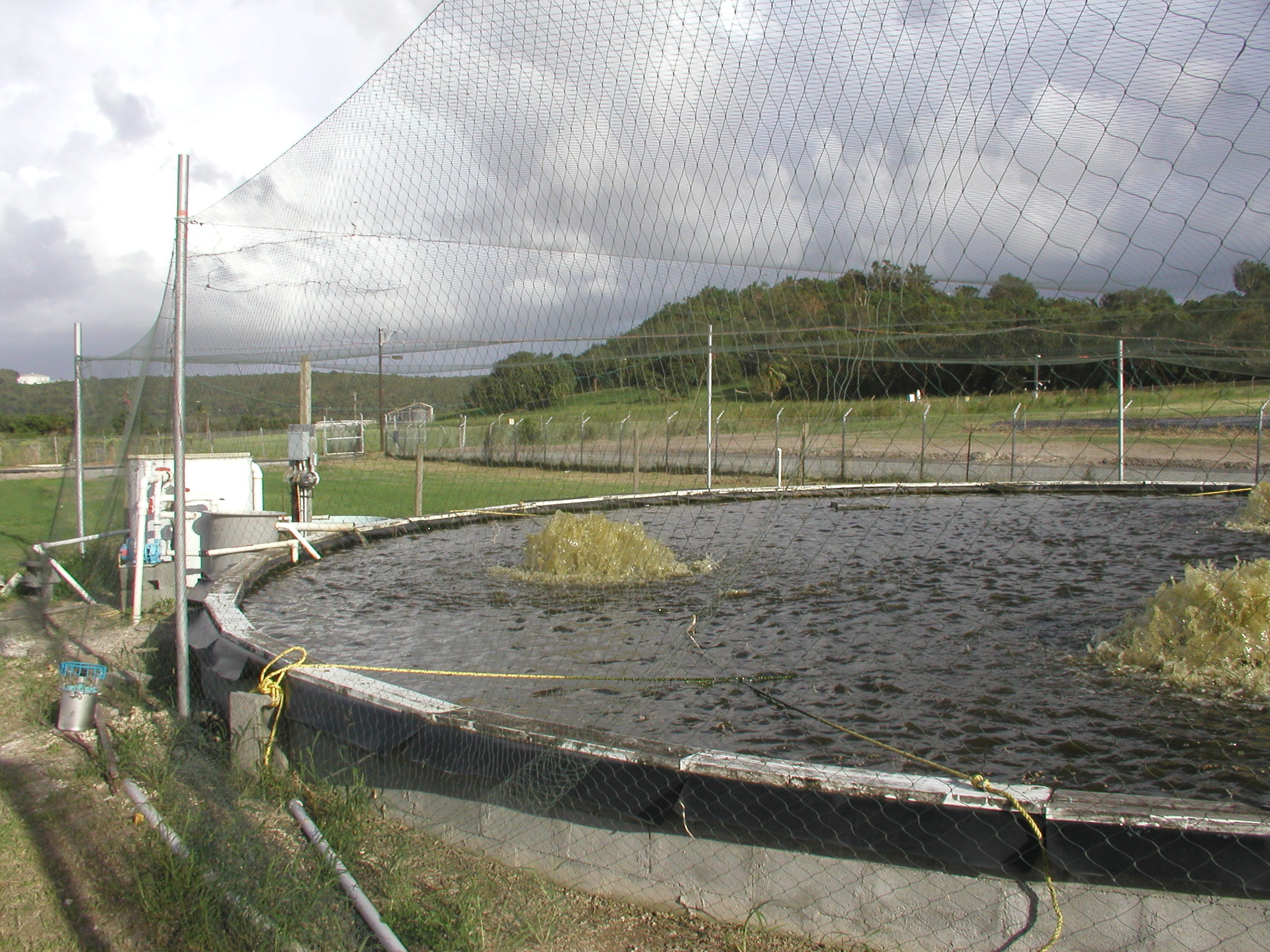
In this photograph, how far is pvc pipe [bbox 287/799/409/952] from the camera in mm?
2146

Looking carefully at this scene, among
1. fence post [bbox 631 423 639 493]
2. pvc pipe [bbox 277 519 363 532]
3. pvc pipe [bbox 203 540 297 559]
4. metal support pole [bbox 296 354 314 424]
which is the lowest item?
pvc pipe [bbox 203 540 297 559]

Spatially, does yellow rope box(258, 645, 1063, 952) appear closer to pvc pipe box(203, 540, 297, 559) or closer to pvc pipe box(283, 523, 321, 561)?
pvc pipe box(203, 540, 297, 559)

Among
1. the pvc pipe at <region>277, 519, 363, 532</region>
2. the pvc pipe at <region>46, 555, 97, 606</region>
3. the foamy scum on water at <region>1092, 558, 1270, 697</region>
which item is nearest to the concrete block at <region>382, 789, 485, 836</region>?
the foamy scum on water at <region>1092, 558, 1270, 697</region>

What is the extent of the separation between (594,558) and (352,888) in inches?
156

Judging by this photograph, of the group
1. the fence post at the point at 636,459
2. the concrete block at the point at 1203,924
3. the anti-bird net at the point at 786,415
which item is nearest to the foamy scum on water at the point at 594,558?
the anti-bird net at the point at 786,415

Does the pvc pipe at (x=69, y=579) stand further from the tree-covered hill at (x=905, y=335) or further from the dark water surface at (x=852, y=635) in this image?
the tree-covered hill at (x=905, y=335)

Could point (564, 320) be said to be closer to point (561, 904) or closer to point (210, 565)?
point (561, 904)

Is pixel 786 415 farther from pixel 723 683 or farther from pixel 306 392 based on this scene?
pixel 306 392

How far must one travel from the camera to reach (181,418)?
11.7 feet

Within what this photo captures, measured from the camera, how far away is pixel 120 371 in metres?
9.42

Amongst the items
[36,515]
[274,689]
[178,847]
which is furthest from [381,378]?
[36,515]

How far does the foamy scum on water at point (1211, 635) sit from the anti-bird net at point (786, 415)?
0.02 metres

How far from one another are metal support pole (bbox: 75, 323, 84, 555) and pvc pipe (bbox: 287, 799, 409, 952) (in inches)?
240

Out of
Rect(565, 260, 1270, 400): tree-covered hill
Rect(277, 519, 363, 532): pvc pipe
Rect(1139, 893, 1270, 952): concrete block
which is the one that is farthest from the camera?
Rect(277, 519, 363, 532): pvc pipe
